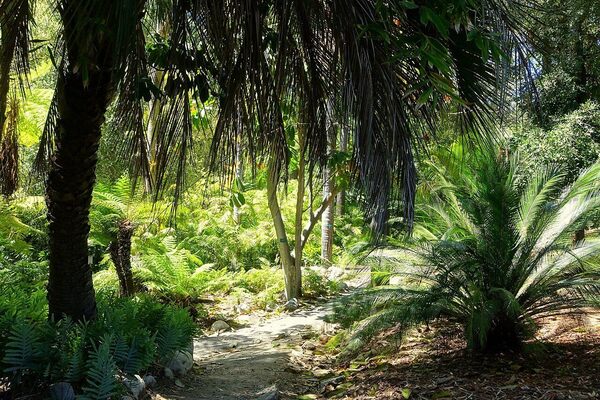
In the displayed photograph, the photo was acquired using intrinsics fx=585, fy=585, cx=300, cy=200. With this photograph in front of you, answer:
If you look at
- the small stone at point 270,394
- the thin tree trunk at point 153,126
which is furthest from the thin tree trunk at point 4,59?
the small stone at point 270,394

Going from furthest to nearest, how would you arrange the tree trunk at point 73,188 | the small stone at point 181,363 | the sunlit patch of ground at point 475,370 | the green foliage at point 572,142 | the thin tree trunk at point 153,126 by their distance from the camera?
1. the green foliage at point 572,142
2. the small stone at point 181,363
3. the sunlit patch of ground at point 475,370
4. the tree trunk at point 73,188
5. the thin tree trunk at point 153,126

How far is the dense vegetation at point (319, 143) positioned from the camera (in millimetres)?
2590

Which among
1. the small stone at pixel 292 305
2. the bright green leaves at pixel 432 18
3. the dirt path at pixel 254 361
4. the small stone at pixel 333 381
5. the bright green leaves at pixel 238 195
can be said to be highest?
the bright green leaves at pixel 432 18

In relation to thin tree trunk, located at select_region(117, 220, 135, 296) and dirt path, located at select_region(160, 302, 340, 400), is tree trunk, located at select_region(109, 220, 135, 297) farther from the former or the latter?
dirt path, located at select_region(160, 302, 340, 400)

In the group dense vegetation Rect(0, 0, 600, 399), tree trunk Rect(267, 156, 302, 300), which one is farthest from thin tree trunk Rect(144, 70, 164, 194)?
tree trunk Rect(267, 156, 302, 300)

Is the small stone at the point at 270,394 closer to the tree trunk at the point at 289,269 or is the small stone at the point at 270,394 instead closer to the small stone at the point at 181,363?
the small stone at the point at 181,363

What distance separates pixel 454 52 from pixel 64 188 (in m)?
2.52

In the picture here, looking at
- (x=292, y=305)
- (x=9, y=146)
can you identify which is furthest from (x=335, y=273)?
(x=9, y=146)

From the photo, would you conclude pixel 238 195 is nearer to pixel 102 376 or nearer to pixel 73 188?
pixel 73 188

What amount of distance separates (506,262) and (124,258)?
5149 millimetres

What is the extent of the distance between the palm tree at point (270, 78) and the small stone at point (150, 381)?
0.69m

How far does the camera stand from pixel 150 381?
4328 mm

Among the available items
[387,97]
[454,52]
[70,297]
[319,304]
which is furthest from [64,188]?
[319,304]

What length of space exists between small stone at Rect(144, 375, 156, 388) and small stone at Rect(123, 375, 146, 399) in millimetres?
238
